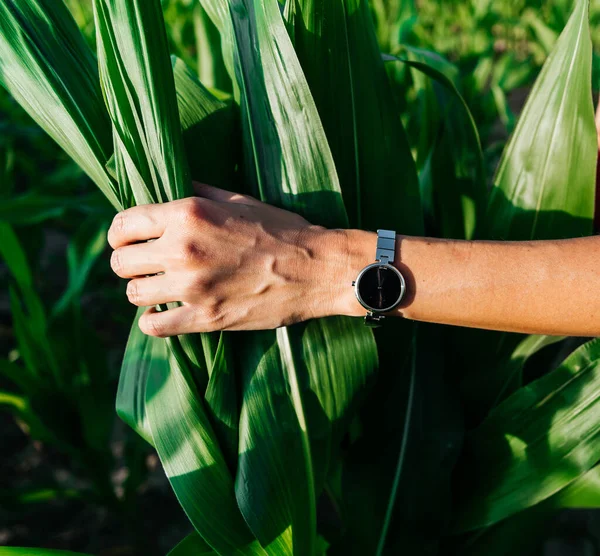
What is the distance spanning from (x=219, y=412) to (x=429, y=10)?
302cm

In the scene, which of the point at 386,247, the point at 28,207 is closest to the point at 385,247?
the point at 386,247

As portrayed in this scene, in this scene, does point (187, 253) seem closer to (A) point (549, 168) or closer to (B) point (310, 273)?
(B) point (310, 273)

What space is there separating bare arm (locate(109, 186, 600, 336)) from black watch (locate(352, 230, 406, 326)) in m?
0.01

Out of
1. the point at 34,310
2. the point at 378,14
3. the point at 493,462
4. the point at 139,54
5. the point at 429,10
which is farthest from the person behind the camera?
the point at 429,10

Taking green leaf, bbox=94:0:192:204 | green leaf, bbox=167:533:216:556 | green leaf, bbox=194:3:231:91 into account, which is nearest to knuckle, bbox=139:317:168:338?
green leaf, bbox=94:0:192:204

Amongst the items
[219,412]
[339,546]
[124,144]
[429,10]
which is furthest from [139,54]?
[429,10]

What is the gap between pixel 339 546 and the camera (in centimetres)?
73

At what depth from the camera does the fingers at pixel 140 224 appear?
484 mm

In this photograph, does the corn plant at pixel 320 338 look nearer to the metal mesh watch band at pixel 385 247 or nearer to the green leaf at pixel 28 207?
the metal mesh watch band at pixel 385 247

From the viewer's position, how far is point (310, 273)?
20.5 inches

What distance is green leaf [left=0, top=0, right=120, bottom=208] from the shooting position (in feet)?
1.59

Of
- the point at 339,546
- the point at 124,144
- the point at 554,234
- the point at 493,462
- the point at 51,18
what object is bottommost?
the point at 339,546

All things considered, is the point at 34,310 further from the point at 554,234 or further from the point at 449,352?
the point at 554,234

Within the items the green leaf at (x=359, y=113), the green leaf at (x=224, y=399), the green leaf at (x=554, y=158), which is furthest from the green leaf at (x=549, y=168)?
the green leaf at (x=224, y=399)
